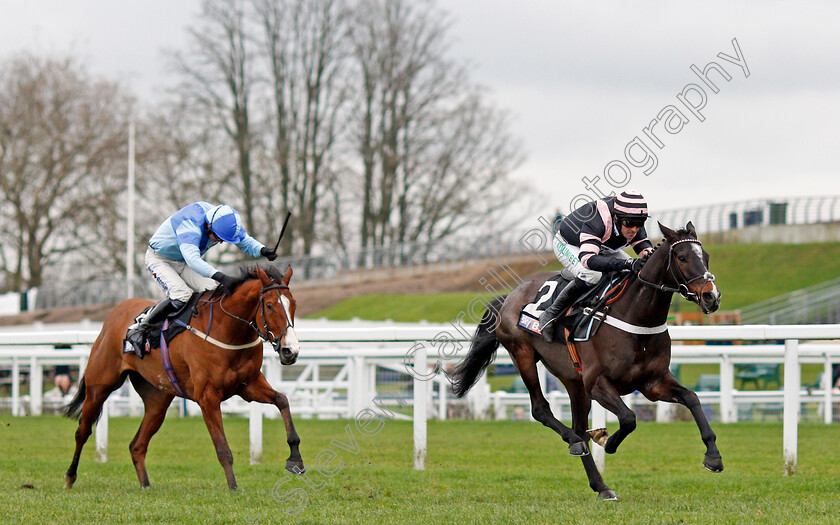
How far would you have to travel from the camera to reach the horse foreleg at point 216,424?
6496mm

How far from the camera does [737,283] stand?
101 feet

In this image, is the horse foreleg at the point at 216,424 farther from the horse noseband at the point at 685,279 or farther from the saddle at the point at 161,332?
the horse noseband at the point at 685,279

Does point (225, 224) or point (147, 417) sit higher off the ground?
point (225, 224)

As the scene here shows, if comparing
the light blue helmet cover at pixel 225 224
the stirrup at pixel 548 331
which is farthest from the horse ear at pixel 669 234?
the light blue helmet cover at pixel 225 224

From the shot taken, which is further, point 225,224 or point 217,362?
point 225,224

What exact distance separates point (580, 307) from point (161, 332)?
2752 mm

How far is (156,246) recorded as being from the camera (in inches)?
283

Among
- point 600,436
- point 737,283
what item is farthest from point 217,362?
Result: point 737,283

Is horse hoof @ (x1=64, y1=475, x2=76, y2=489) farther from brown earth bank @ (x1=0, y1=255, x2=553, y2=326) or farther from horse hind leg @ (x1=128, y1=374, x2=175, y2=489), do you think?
brown earth bank @ (x1=0, y1=255, x2=553, y2=326)

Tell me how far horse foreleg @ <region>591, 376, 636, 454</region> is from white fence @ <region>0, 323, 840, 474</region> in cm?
123

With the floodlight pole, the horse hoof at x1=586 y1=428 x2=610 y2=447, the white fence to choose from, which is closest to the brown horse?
the white fence

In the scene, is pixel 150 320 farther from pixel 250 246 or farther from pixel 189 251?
pixel 250 246

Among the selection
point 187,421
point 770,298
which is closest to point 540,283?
point 187,421

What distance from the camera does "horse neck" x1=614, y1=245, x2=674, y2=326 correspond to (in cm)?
593
